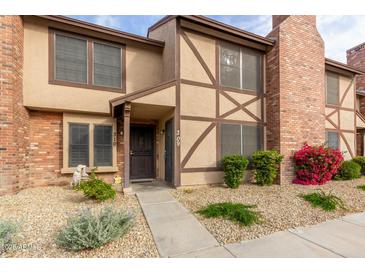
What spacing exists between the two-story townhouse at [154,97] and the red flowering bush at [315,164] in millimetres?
385

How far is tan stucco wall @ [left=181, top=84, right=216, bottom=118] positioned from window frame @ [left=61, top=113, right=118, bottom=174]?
9.28 ft

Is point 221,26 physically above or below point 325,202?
above

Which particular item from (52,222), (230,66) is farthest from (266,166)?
(52,222)

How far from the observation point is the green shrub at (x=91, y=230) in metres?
2.76

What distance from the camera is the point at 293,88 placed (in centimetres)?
738

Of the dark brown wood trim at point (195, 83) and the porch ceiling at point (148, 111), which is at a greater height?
the dark brown wood trim at point (195, 83)

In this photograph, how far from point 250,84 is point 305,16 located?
357cm

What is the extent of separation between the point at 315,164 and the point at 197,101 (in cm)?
487

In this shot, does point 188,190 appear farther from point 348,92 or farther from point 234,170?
point 348,92

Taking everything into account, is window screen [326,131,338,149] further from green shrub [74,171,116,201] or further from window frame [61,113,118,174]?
green shrub [74,171,116,201]

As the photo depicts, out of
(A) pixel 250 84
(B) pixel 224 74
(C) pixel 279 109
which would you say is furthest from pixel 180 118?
(C) pixel 279 109

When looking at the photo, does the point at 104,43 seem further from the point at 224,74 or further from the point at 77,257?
the point at 77,257

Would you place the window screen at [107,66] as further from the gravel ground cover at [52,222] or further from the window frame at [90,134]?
the gravel ground cover at [52,222]

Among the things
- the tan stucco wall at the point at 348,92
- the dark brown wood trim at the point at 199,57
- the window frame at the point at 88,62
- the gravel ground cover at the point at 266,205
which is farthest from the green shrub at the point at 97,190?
the tan stucco wall at the point at 348,92
